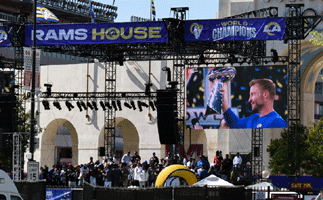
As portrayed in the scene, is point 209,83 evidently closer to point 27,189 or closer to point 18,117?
point 18,117

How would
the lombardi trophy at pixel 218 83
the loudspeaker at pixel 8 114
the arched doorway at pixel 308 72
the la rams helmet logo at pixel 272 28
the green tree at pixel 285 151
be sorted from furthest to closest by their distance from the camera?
the arched doorway at pixel 308 72 < the lombardi trophy at pixel 218 83 < the loudspeaker at pixel 8 114 < the green tree at pixel 285 151 < the la rams helmet logo at pixel 272 28

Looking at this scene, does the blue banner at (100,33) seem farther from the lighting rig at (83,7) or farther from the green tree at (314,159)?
the lighting rig at (83,7)

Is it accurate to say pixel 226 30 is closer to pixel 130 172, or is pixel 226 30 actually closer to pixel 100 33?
pixel 100 33

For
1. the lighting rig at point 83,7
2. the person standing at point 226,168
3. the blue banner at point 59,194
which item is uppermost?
the lighting rig at point 83,7

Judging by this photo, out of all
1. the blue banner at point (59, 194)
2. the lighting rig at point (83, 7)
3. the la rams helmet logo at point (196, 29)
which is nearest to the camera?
the blue banner at point (59, 194)

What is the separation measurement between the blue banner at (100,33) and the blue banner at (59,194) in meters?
13.8

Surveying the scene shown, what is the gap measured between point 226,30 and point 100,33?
7.05 metres

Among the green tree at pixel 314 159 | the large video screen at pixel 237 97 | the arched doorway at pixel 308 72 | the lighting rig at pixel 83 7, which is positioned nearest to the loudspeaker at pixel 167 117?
the large video screen at pixel 237 97

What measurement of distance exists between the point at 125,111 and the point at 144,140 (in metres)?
2.82

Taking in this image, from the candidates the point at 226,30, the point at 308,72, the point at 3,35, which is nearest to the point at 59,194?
the point at 226,30

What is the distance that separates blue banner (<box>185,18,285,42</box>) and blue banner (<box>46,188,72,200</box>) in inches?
564

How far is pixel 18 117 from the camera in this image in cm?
3884

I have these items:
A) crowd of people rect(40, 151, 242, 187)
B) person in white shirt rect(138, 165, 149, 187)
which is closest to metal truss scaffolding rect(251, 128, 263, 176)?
crowd of people rect(40, 151, 242, 187)

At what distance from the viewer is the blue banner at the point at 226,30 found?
3438 cm
